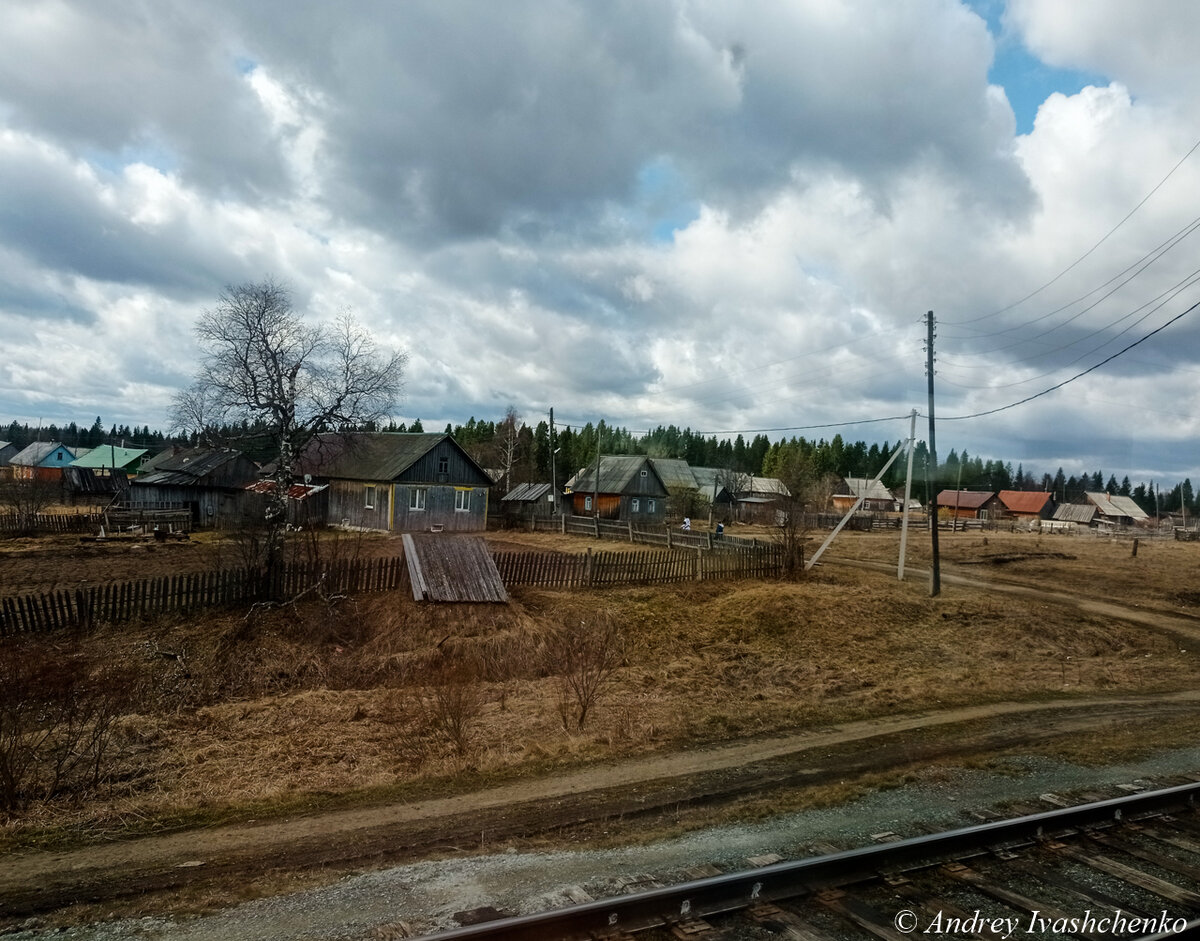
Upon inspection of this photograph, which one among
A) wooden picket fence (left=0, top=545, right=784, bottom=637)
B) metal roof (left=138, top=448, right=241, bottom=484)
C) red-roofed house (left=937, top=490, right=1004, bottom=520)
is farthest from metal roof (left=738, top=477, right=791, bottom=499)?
wooden picket fence (left=0, top=545, right=784, bottom=637)

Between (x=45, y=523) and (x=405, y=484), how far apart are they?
17.5 m

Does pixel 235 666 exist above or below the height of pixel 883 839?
below

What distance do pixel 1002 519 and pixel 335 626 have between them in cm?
8091

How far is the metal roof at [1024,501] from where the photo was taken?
84188 mm

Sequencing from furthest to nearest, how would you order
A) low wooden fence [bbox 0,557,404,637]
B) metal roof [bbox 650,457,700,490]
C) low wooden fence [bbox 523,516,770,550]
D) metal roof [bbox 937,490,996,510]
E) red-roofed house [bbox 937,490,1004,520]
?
metal roof [bbox 650,457,700,490] → red-roofed house [bbox 937,490,1004,520] → metal roof [bbox 937,490,996,510] → low wooden fence [bbox 523,516,770,550] → low wooden fence [bbox 0,557,404,637]

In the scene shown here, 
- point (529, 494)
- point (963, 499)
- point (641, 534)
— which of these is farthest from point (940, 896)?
point (963, 499)

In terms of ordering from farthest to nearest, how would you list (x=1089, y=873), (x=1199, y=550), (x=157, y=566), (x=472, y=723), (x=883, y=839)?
(x=1199, y=550) < (x=157, y=566) < (x=472, y=723) < (x=883, y=839) < (x=1089, y=873)

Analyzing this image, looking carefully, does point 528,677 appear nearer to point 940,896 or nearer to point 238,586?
point 238,586

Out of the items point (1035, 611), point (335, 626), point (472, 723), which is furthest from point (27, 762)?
point (1035, 611)

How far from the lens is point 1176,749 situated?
9742 millimetres

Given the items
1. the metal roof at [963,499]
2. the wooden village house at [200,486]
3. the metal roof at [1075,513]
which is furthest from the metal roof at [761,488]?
the wooden village house at [200,486]

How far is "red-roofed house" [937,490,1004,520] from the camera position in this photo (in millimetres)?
70562

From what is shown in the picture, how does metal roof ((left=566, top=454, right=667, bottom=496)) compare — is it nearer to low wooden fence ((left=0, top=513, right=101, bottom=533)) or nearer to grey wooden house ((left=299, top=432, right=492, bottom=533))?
grey wooden house ((left=299, top=432, right=492, bottom=533))

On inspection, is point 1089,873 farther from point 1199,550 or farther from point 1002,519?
point 1002,519
